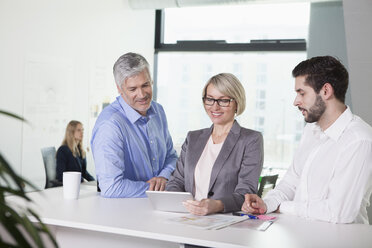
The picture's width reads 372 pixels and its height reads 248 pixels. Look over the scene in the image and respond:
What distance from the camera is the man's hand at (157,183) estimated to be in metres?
2.66

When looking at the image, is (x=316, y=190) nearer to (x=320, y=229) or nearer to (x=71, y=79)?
(x=320, y=229)

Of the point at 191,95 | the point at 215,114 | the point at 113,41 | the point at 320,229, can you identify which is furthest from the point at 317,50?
the point at 320,229

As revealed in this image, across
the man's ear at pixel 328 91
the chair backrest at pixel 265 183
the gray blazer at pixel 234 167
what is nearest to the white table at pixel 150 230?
the gray blazer at pixel 234 167

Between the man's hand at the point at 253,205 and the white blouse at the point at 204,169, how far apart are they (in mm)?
313

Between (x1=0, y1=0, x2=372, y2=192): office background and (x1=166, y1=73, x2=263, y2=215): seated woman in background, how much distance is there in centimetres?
297

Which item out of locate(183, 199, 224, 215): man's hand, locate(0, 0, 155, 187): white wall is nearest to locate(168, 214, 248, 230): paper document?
locate(183, 199, 224, 215): man's hand

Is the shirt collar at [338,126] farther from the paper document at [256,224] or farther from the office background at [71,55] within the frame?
the office background at [71,55]

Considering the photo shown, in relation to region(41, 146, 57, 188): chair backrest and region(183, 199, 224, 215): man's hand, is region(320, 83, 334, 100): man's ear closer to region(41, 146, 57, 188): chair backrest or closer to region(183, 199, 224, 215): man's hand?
region(183, 199, 224, 215): man's hand

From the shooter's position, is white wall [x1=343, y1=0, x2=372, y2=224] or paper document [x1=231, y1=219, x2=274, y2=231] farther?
white wall [x1=343, y1=0, x2=372, y2=224]

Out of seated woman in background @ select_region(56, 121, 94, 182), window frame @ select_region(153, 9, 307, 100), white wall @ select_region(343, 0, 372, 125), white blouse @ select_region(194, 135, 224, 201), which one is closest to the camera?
white blouse @ select_region(194, 135, 224, 201)

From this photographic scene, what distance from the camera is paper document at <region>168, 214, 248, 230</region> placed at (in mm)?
2026

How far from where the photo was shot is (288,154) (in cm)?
730

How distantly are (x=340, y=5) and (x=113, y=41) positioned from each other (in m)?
3.27

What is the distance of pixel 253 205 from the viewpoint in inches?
91.0
